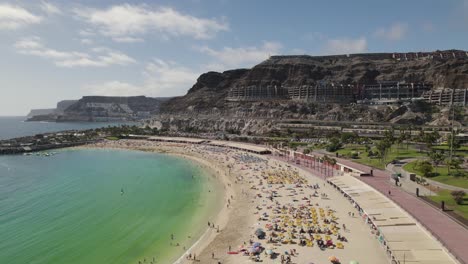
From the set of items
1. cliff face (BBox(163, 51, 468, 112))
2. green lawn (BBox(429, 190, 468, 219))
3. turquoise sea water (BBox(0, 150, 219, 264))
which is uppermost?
cliff face (BBox(163, 51, 468, 112))

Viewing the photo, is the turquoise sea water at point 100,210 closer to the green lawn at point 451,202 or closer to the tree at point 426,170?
the green lawn at point 451,202

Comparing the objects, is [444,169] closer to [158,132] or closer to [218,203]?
[218,203]

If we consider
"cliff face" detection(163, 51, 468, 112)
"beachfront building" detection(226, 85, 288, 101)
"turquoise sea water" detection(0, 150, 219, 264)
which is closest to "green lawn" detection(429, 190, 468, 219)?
"turquoise sea water" detection(0, 150, 219, 264)

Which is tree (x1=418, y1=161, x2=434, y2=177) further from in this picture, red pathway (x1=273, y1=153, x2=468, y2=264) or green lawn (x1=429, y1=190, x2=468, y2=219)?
green lawn (x1=429, y1=190, x2=468, y2=219)

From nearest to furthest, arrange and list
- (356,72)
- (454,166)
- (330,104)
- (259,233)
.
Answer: (259,233) → (454,166) → (330,104) → (356,72)

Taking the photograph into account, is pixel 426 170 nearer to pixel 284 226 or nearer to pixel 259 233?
pixel 284 226

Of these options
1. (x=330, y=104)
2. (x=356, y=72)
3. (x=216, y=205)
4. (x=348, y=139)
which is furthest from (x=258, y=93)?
(x=216, y=205)

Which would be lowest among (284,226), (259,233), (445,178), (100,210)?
(100,210)
